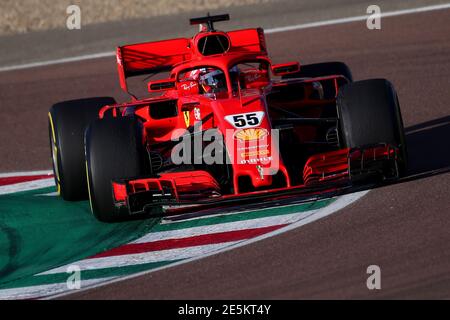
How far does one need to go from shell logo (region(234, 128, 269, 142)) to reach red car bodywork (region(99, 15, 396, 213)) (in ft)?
0.12

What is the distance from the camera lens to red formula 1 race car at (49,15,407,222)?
33.6 feet

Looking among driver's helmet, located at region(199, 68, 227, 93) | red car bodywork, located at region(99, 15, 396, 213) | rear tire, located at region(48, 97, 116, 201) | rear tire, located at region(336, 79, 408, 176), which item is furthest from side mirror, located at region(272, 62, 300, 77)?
rear tire, located at region(48, 97, 116, 201)

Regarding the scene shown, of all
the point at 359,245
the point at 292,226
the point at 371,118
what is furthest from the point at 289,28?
the point at 359,245

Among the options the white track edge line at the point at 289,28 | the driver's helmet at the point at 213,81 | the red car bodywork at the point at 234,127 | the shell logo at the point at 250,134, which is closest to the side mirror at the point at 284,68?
the red car bodywork at the point at 234,127

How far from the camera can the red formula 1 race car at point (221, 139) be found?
10.2 metres

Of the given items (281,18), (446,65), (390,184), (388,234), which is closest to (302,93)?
(390,184)

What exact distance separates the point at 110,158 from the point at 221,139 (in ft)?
3.32

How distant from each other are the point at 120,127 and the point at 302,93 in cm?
256

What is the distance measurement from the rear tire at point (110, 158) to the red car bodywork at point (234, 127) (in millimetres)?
165

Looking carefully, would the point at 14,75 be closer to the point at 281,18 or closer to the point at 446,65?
the point at 281,18

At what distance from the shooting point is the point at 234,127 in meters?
10.5

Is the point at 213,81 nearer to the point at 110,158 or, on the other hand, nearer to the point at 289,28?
the point at 110,158

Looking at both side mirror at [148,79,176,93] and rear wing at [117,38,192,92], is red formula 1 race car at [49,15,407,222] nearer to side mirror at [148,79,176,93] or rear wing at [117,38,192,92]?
side mirror at [148,79,176,93]

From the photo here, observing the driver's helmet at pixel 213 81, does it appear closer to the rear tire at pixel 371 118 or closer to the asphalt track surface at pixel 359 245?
the rear tire at pixel 371 118
